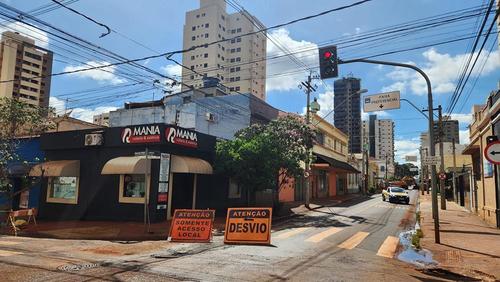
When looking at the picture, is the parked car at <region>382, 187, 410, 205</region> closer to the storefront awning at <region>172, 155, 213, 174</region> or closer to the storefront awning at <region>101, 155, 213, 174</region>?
the storefront awning at <region>172, 155, 213, 174</region>

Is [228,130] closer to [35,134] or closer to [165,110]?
[165,110]

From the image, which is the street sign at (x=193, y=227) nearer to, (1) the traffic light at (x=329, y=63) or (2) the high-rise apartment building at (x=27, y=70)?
(1) the traffic light at (x=329, y=63)

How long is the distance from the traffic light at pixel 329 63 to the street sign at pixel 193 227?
593cm

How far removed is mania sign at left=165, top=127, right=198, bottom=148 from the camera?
18734 millimetres

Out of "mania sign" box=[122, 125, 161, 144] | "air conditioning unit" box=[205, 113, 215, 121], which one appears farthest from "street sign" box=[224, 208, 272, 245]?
"air conditioning unit" box=[205, 113, 215, 121]

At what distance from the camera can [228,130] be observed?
115 feet

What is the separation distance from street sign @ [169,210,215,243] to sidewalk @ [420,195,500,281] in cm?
703

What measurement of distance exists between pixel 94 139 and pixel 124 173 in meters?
3.19

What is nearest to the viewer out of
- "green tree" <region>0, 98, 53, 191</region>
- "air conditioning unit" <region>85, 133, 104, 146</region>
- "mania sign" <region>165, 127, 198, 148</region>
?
"mania sign" <region>165, 127, 198, 148</region>

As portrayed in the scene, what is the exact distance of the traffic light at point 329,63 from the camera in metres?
12.5

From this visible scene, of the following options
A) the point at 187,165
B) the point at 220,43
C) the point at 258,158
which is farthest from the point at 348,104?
the point at 220,43

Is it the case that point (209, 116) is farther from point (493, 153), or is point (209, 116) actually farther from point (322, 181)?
point (493, 153)

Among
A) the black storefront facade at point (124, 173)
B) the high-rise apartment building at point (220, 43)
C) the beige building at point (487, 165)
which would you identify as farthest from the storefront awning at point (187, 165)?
the high-rise apartment building at point (220, 43)

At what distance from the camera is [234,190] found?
24.7 m
